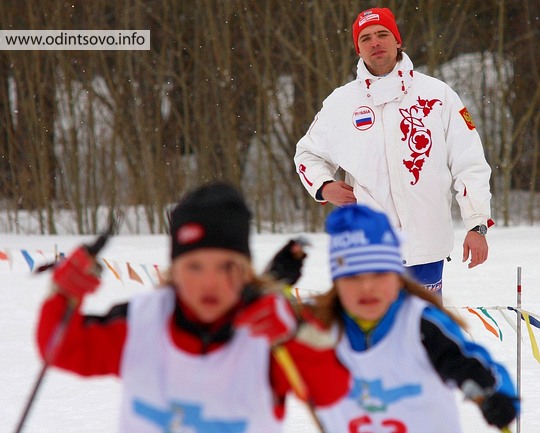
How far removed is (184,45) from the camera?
37.8ft

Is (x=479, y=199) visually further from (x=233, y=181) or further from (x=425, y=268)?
(x=233, y=181)

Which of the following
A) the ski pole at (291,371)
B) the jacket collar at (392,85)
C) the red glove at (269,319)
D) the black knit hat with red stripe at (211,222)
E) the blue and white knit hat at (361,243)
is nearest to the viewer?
the red glove at (269,319)

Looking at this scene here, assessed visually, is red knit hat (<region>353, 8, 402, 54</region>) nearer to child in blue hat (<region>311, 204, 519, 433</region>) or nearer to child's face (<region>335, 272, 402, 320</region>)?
child in blue hat (<region>311, 204, 519, 433</region>)

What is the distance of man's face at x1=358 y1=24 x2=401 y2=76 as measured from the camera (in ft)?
12.8

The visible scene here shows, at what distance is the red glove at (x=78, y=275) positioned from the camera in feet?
6.37

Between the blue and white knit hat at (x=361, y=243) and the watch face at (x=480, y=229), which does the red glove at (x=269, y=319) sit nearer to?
the blue and white knit hat at (x=361, y=243)

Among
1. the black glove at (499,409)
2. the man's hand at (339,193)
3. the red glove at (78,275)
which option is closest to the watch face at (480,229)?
the man's hand at (339,193)

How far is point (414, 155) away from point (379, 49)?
1.52 feet

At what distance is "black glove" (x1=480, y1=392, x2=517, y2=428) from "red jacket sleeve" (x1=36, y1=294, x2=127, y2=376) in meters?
0.95

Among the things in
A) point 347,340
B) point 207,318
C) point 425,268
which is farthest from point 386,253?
point 425,268

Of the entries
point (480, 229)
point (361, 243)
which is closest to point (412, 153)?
point (480, 229)

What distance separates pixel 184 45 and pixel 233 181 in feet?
5.78

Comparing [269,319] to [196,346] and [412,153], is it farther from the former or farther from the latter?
[412,153]

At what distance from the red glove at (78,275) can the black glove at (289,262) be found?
2.89 ft
